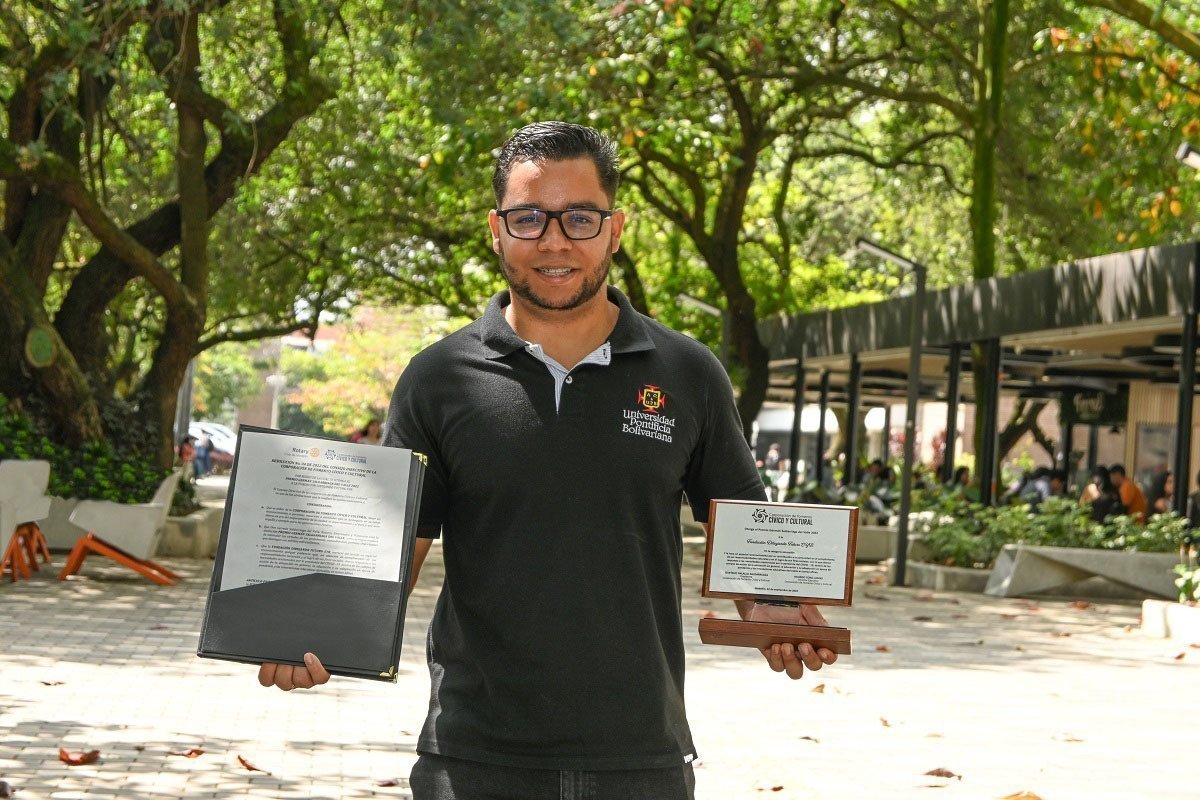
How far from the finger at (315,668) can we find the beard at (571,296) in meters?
0.78

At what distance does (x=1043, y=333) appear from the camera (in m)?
21.8

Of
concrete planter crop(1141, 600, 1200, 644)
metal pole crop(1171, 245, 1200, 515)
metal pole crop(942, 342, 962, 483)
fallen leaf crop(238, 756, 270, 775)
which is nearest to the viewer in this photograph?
fallen leaf crop(238, 756, 270, 775)

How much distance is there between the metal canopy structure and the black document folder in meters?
16.0

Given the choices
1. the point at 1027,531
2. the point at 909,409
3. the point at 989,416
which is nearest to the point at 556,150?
the point at 1027,531

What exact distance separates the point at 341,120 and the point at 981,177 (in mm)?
9335

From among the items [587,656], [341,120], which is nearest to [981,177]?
[341,120]

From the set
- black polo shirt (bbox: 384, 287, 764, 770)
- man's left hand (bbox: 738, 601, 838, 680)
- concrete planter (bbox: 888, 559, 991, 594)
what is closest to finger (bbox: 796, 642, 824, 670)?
man's left hand (bbox: 738, 601, 838, 680)

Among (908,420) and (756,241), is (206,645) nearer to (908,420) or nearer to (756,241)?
(908,420)

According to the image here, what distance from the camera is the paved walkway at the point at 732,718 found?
7160mm

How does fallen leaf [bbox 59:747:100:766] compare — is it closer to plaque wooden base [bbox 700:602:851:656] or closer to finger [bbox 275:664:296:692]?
finger [bbox 275:664:296:692]

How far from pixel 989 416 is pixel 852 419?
6237mm

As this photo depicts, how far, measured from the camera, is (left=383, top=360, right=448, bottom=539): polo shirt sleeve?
3.17 meters

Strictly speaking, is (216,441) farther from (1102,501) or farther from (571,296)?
(571,296)

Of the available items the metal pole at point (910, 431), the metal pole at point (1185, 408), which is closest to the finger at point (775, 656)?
the metal pole at point (1185, 408)
